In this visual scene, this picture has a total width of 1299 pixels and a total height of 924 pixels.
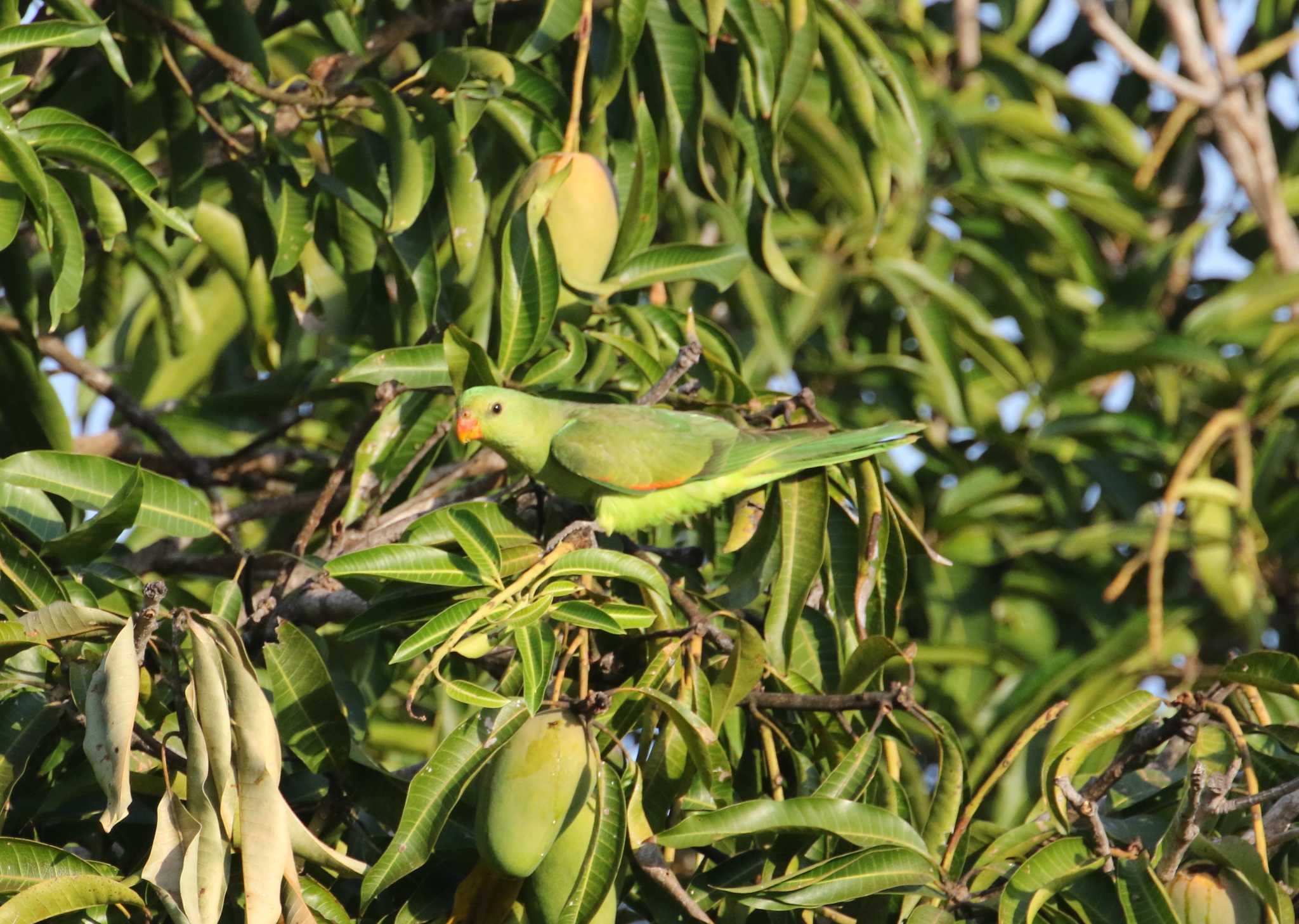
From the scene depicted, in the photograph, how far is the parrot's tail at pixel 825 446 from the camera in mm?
2549

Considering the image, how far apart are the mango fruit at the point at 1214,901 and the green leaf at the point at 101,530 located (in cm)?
167

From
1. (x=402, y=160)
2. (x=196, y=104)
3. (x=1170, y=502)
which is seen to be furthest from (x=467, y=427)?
(x=1170, y=502)

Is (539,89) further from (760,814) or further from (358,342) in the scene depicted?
(760,814)

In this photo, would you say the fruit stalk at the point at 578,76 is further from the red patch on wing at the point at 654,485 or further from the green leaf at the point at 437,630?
the green leaf at the point at 437,630

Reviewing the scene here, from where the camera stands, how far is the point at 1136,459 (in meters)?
4.45

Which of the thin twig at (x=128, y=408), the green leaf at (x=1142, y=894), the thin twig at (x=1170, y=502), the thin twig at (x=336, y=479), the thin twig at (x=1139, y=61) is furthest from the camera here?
the thin twig at (x=1139, y=61)

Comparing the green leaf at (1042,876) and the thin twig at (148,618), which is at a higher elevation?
the thin twig at (148,618)

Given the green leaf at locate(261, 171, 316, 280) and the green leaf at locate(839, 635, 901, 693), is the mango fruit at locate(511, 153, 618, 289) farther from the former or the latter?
the green leaf at locate(839, 635, 901, 693)

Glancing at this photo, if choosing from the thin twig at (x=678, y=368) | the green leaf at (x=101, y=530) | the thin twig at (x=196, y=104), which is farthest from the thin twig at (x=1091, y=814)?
the thin twig at (x=196, y=104)

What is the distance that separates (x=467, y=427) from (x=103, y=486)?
0.72m

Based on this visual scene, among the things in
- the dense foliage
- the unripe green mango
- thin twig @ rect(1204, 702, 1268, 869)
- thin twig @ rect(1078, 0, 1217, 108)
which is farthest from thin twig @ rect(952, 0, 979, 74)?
thin twig @ rect(1204, 702, 1268, 869)

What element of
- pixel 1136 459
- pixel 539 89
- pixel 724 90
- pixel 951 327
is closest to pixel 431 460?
pixel 539 89

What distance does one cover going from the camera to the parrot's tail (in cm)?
255

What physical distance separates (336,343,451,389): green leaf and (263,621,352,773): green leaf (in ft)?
1.88
